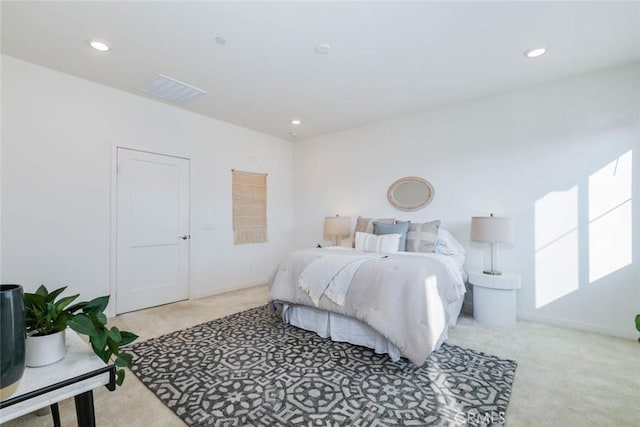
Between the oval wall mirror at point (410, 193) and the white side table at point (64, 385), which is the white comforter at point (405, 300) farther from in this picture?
the white side table at point (64, 385)

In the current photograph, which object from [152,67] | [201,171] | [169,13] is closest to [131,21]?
[169,13]

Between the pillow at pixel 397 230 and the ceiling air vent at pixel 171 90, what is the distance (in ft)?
8.89

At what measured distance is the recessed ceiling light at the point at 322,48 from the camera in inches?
99.3

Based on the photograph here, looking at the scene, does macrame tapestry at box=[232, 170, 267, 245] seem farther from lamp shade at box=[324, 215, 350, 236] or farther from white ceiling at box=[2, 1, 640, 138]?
white ceiling at box=[2, 1, 640, 138]

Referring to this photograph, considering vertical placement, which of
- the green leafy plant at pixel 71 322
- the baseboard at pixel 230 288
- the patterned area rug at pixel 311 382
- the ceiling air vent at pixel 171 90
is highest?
the ceiling air vent at pixel 171 90

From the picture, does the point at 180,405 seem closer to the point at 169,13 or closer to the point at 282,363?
the point at 282,363

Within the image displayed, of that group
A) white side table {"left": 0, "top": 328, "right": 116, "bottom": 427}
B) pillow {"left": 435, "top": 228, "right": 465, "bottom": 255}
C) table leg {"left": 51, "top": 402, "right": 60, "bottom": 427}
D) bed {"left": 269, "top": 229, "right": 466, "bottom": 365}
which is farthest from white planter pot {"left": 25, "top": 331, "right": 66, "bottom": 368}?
pillow {"left": 435, "top": 228, "right": 465, "bottom": 255}

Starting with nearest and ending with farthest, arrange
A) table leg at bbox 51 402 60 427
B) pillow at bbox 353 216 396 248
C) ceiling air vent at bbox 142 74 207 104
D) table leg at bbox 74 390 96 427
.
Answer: table leg at bbox 74 390 96 427 → table leg at bbox 51 402 60 427 → ceiling air vent at bbox 142 74 207 104 → pillow at bbox 353 216 396 248

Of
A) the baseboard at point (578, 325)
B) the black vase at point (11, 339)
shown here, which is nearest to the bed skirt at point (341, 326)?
the baseboard at point (578, 325)

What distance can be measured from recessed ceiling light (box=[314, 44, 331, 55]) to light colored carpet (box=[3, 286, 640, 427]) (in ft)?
9.43

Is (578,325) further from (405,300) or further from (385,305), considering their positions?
(385,305)

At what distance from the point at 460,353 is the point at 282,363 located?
1.47 metres

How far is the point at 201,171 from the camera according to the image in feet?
14.0

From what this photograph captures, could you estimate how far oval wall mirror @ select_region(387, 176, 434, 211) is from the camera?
404 cm
